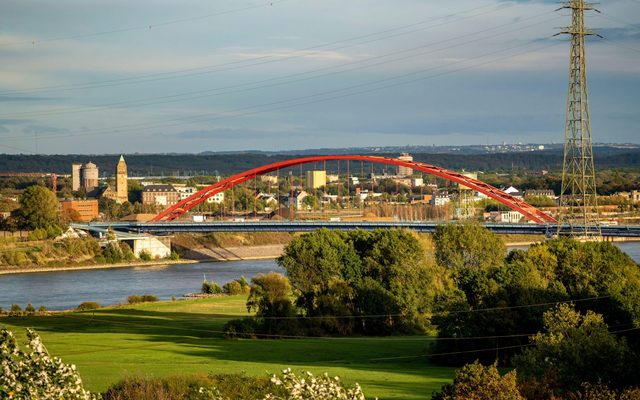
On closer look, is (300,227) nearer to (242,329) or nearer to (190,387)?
(242,329)

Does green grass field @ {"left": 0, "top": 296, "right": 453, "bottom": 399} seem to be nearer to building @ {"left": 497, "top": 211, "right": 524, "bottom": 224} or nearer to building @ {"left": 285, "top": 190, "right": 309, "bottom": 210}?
building @ {"left": 497, "top": 211, "right": 524, "bottom": 224}

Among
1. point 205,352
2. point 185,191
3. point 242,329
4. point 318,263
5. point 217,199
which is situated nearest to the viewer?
point 205,352

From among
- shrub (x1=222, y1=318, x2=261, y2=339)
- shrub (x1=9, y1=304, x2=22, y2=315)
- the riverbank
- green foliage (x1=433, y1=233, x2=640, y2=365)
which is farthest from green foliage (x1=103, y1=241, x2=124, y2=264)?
green foliage (x1=433, y1=233, x2=640, y2=365)

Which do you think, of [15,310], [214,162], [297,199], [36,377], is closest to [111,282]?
[15,310]

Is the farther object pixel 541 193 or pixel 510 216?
pixel 541 193

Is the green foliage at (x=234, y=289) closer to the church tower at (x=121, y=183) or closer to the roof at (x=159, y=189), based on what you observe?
the roof at (x=159, y=189)

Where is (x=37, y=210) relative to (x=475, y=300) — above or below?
above

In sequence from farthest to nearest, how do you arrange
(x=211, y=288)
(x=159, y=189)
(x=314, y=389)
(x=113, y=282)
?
(x=159, y=189) → (x=113, y=282) → (x=211, y=288) → (x=314, y=389)
